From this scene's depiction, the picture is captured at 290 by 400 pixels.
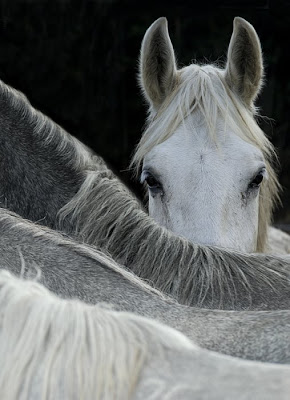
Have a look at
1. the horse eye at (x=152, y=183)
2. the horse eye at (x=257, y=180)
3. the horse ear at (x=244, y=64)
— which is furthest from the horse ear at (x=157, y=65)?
the horse eye at (x=257, y=180)

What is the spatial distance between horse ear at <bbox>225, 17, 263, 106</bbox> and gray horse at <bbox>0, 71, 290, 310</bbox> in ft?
2.65

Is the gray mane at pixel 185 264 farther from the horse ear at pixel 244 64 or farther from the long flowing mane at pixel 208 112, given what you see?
the horse ear at pixel 244 64

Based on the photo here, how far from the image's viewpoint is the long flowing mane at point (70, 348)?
904 millimetres

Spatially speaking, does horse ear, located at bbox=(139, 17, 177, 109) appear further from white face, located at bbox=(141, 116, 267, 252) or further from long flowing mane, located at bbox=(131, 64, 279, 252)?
white face, located at bbox=(141, 116, 267, 252)

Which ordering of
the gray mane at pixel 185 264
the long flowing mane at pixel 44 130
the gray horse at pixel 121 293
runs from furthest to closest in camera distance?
the long flowing mane at pixel 44 130, the gray mane at pixel 185 264, the gray horse at pixel 121 293

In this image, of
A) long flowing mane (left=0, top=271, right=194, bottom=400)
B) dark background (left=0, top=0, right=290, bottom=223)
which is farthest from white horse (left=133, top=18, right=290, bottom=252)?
dark background (left=0, top=0, right=290, bottom=223)

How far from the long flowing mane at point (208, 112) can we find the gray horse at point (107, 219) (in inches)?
17.5

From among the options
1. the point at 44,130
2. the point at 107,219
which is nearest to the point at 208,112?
the point at 44,130

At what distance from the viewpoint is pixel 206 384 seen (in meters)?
0.88

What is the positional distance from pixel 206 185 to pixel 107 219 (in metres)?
0.75

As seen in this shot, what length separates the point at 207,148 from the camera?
2953 millimetres

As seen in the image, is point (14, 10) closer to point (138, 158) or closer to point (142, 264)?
point (138, 158)

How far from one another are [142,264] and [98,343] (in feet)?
3.28

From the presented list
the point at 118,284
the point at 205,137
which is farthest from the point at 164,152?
the point at 118,284
